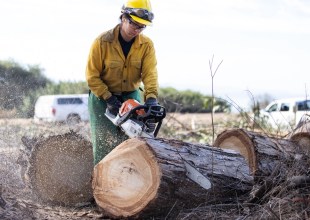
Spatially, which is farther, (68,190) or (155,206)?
(68,190)

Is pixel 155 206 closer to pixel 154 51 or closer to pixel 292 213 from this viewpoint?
pixel 292 213

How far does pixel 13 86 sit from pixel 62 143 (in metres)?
1.99

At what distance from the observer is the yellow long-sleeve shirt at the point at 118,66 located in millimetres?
5906

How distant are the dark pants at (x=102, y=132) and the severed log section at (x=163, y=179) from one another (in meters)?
0.81

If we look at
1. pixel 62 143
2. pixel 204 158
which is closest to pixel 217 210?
pixel 204 158

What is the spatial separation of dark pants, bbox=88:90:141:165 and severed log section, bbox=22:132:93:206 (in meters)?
0.44

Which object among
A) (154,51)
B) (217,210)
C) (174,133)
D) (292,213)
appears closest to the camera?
(292,213)

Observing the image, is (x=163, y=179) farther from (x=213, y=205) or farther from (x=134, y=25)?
(x=134, y=25)

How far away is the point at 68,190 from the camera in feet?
20.6

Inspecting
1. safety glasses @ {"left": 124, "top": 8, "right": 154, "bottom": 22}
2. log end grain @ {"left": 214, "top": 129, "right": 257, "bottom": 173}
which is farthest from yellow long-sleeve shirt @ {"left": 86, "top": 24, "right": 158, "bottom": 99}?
log end grain @ {"left": 214, "top": 129, "right": 257, "bottom": 173}

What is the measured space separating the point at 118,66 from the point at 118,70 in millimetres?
50

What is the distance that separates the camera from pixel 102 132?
239 inches

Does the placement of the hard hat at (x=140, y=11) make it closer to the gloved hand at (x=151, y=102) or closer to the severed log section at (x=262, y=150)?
the gloved hand at (x=151, y=102)

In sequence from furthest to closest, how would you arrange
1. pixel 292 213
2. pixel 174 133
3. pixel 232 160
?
pixel 174 133
pixel 232 160
pixel 292 213
